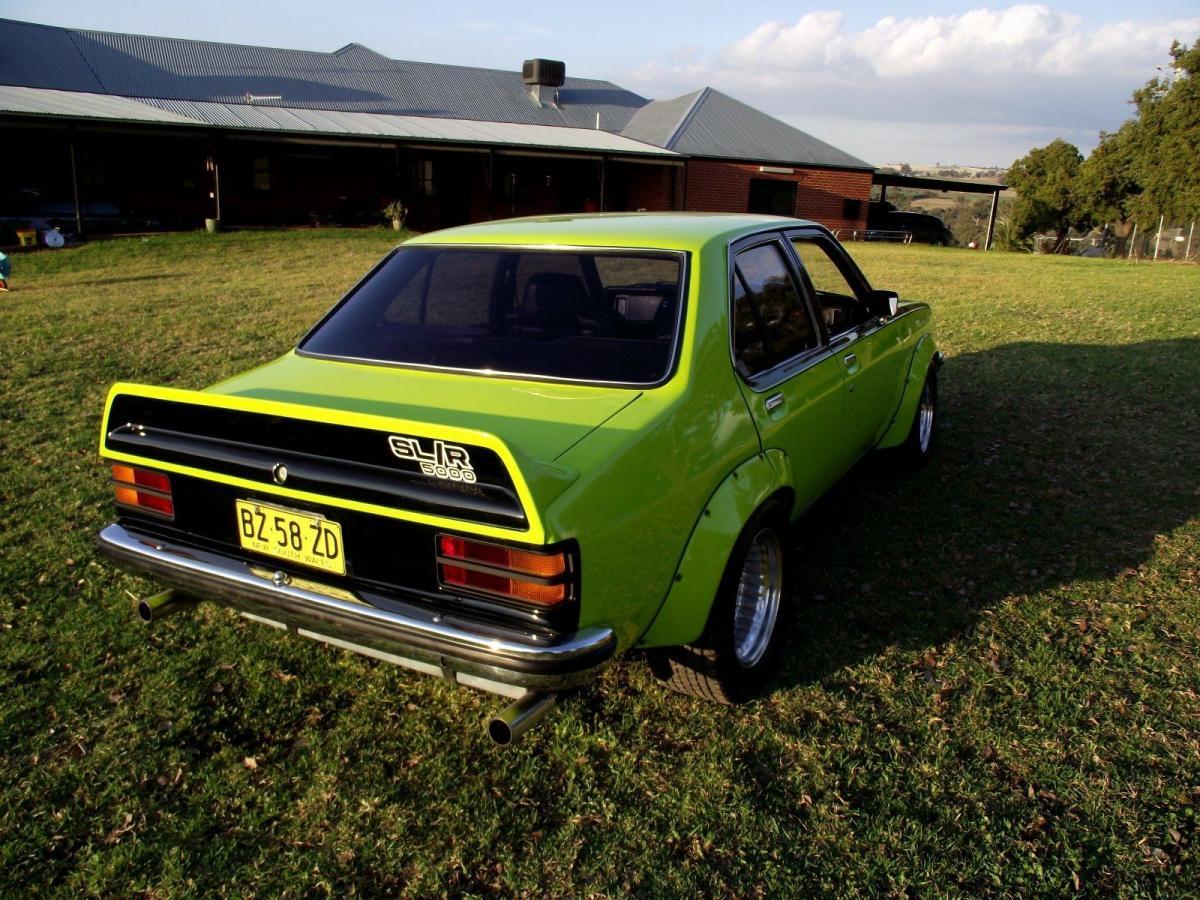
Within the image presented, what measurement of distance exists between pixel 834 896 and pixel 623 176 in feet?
94.6

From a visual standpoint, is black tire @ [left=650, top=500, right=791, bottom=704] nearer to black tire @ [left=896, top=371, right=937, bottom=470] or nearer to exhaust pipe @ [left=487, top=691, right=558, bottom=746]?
exhaust pipe @ [left=487, top=691, right=558, bottom=746]

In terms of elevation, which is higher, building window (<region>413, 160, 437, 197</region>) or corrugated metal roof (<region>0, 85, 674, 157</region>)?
corrugated metal roof (<region>0, 85, 674, 157</region>)

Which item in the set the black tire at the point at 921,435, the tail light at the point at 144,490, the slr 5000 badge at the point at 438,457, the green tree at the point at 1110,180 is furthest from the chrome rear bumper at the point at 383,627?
the green tree at the point at 1110,180

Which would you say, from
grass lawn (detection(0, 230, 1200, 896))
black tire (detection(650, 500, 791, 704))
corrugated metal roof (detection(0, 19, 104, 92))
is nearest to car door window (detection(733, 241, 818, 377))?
black tire (detection(650, 500, 791, 704))

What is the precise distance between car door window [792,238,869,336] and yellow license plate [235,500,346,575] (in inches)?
96.1

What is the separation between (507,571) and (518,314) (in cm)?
144

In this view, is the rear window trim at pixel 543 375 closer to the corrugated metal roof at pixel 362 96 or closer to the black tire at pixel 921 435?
the black tire at pixel 921 435

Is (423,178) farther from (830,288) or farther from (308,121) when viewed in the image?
(830,288)

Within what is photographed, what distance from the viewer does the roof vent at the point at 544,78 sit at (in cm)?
2953

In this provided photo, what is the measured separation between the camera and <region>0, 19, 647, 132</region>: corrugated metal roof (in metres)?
23.5

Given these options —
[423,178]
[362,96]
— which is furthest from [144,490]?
[362,96]

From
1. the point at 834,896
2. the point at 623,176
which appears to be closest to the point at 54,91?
the point at 623,176

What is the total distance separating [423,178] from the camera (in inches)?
1054

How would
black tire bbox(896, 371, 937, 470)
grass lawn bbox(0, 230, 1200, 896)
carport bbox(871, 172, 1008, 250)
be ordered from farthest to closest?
1. carport bbox(871, 172, 1008, 250)
2. black tire bbox(896, 371, 937, 470)
3. grass lawn bbox(0, 230, 1200, 896)
